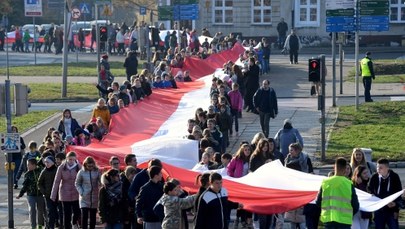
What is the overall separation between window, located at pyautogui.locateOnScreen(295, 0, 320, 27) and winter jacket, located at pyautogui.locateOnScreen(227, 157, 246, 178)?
51794 mm

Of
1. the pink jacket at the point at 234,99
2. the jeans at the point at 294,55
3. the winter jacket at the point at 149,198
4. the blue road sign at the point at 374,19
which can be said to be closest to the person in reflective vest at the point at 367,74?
the blue road sign at the point at 374,19

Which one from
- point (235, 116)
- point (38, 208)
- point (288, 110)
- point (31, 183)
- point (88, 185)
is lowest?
point (38, 208)

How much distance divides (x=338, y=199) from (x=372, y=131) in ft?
57.8

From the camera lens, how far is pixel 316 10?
73.1 m

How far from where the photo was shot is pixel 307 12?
73.4 m

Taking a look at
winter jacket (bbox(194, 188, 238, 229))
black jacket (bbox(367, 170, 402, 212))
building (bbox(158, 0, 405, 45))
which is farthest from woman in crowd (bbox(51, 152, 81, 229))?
building (bbox(158, 0, 405, 45))

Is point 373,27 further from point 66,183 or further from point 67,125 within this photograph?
point 66,183

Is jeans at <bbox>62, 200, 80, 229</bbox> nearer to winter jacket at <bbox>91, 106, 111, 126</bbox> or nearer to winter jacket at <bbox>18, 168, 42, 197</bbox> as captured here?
winter jacket at <bbox>18, 168, 42, 197</bbox>

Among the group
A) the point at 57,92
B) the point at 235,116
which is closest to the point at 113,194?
the point at 235,116

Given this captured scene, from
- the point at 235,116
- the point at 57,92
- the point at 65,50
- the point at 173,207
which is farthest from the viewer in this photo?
the point at 57,92

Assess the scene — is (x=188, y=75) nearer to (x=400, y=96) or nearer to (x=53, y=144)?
(x=400, y=96)

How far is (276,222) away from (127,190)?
2951 mm

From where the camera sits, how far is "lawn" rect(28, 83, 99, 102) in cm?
4638

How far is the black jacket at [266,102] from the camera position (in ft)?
104
